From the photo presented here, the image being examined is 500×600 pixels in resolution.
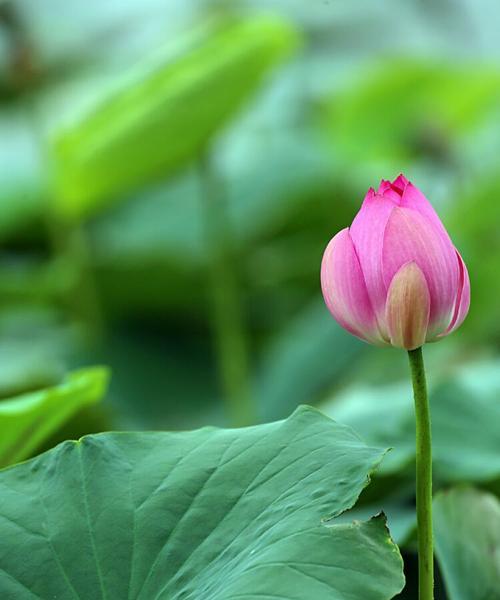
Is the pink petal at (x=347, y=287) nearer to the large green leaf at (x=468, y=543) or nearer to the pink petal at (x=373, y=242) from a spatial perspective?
the pink petal at (x=373, y=242)

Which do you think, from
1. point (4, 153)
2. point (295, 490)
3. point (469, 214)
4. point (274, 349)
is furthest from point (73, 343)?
point (4, 153)

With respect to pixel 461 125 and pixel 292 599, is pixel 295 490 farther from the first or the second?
pixel 461 125

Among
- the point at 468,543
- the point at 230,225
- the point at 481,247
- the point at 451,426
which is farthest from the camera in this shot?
the point at 230,225

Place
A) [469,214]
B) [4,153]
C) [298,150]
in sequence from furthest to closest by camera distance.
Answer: [4,153] < [298,150] < [469,214]

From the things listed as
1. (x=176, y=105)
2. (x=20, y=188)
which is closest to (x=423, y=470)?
(x=176, y=105)

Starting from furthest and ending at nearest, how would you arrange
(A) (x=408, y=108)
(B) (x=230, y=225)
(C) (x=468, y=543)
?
(A) (x=408, y=108) → (B) (x=230, y=225) → (C) (x=468, y=543)

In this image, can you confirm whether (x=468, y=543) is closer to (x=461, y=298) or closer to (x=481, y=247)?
(x=461, y=298)
